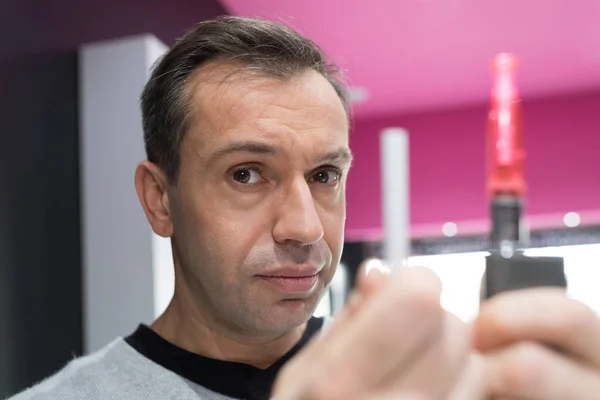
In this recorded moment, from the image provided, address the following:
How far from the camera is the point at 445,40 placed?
8.93 feet

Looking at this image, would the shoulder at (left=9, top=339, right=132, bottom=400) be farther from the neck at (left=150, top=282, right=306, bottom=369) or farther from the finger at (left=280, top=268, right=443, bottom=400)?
the finger at (left=280, top=268, right=443, bottom=400)

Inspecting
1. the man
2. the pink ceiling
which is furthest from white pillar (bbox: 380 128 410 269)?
the pink ceiling

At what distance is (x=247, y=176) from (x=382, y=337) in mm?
621

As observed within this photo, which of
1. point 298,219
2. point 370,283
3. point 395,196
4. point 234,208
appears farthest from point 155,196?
point 370,283

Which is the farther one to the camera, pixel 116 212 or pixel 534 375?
pixel 116 212

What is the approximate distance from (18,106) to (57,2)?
30 cm

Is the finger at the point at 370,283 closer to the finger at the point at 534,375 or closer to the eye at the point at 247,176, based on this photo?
the finger at the point at 534,375

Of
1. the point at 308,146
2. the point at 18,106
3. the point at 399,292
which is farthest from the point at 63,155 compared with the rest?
the point at 399,292

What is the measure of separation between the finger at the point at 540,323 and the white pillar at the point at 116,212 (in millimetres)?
1276

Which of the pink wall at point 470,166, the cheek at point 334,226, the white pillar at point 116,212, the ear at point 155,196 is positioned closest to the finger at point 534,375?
the cheek at point 334,226

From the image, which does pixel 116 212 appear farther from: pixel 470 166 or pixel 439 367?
pixel 470 166

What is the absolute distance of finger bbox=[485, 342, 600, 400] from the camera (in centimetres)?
19

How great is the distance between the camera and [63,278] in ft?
4.64

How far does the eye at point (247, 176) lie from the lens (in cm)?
77
